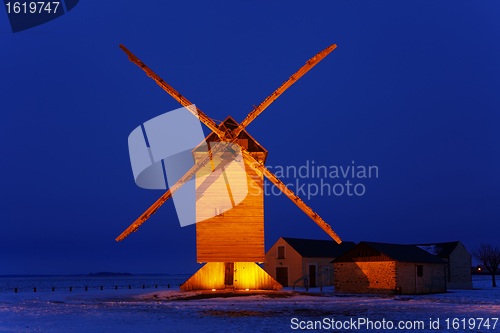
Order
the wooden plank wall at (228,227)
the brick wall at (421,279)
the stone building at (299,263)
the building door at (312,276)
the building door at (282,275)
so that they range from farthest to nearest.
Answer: the building door at (282,275), the building door at (312,276), the stone building at (299,263), the brick wall at (421,279), the wooden plank wall at (228,227)

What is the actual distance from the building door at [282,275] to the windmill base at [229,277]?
47.8 feet

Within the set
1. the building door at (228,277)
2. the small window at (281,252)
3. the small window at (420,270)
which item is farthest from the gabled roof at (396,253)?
the small window at (281,252)

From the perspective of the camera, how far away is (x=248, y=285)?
97.0 ft

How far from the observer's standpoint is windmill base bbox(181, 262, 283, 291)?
29438 mm

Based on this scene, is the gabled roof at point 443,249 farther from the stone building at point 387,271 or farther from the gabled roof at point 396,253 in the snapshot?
the stone building at point 387,271

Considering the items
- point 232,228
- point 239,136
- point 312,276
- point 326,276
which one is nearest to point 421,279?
point 312,276

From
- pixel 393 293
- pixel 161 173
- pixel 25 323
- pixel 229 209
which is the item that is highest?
pixel 161 173

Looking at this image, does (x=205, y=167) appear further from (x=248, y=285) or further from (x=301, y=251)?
(x=301, y=251)

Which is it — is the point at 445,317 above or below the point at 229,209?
below

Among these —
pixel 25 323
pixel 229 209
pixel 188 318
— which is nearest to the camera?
pixel 25 323

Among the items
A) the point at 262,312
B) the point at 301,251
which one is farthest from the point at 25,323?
the point at 301,251

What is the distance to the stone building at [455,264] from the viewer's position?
41312 millimetres

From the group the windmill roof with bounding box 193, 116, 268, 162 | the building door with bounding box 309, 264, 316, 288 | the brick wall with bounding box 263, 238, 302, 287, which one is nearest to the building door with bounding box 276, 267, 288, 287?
the brick wall with bounding box 263, 238, 302, 287

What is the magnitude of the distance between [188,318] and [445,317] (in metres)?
9.90
